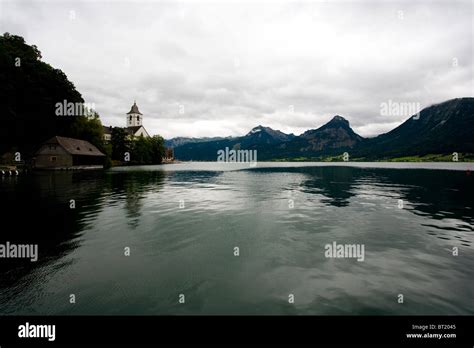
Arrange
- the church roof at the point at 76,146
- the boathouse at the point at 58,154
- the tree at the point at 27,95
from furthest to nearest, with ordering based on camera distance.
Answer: the boathouse at the point at 58,154, the church roof at the point at 76,146, the tree at the point at 27,95

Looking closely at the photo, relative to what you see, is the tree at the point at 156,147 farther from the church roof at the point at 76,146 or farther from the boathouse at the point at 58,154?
the boathouse at the point at 58,154

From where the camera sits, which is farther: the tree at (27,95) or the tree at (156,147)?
the tree at (156,147)

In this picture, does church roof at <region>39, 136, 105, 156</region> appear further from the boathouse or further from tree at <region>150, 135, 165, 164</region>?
tree at <region>150, 135, 165, 164</region>

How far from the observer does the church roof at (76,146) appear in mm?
77750

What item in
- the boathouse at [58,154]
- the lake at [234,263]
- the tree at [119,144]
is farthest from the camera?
the tree at [119,144]

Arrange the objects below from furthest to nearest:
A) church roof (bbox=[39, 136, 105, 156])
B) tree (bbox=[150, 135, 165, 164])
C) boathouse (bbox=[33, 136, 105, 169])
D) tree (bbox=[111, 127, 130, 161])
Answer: tree (bbox=[150, 135, 165, 164]) < tree (bbox=[111, 127, 130, 161]) < boathouse (bbox=[33, 136, 105, 169]) < church roof (bbox=[39, 136, 105, 156])

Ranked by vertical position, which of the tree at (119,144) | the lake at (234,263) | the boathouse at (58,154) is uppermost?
the tree at (119,144)

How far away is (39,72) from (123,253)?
305 feet

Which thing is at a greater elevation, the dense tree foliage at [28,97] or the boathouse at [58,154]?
the dense tree foliage at [28,97]

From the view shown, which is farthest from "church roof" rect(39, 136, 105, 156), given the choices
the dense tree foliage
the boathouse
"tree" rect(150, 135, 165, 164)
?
"tree" rect(150, 135, 165, 164)

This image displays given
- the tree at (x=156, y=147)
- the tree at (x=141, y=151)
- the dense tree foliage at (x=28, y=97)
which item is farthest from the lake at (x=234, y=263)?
the tree at (x=156, y=147)

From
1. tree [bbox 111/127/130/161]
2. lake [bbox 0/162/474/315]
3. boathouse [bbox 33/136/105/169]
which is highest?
tree [bbox 111/127/130/161]

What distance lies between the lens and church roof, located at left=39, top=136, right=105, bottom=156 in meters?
77.8
